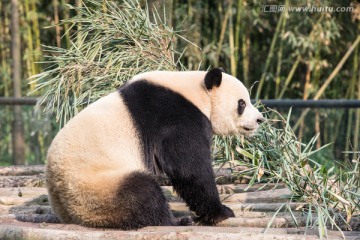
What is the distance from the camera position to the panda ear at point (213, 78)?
457 centimetres

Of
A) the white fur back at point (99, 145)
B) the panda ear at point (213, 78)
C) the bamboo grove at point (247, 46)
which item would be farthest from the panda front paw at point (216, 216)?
the bamboo grove at point (247, 46)

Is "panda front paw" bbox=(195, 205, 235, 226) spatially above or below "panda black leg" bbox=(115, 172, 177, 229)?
below

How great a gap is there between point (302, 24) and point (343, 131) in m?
2.50

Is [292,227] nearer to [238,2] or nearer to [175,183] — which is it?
[175,183]

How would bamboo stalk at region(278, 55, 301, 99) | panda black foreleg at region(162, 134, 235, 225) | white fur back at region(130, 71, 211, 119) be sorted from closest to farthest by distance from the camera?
panda black foreleg at region(162, 134, 235, 225), white fur back at region(130, 71, 211, 119), bamboo stalk at region(278, 55, 301, 99)

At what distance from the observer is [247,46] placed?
1122 cm

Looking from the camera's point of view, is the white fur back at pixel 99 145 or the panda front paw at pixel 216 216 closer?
the white fur back at pixel 99 145

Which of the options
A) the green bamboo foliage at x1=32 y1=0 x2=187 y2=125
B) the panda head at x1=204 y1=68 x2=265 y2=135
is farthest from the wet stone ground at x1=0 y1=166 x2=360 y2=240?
the green bamboo foliage at x1=32 y1=0 x2=187 y2=125

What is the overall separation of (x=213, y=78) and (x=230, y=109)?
280 mm

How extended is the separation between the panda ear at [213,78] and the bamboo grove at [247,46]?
5139mm

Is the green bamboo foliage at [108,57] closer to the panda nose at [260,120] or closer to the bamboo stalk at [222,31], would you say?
the panda nose at [260,120]

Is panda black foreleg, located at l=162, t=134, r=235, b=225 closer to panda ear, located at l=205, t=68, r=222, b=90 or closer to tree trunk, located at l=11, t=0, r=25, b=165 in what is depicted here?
panda ear, located at l=205, t=68, r=222, b=90

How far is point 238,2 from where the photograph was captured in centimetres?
1050

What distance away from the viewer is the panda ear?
15.0 feet
